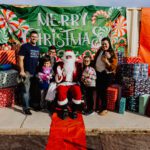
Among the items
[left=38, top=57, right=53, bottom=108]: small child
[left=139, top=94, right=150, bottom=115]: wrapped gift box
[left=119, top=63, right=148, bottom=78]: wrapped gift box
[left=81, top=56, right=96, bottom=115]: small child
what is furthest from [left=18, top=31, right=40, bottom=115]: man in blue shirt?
[left=139, top=94, right=150, bottom=115]: wrapped gift box

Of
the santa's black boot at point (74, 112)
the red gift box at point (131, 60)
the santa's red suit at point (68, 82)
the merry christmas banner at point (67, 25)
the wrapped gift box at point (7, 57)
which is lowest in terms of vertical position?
the santa's black boot at point (74, 112)

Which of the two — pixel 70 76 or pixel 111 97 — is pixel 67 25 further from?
pixel 111 97

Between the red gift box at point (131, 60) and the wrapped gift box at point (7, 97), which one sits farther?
the red gift box at point (131, 60)

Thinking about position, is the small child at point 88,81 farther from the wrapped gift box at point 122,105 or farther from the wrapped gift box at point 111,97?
the wrapped gift box at point 122,105

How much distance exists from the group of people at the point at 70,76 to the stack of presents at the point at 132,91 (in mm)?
327

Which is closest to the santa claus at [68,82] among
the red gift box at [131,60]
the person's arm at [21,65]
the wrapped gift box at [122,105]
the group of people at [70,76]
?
the group of people at [70,76]

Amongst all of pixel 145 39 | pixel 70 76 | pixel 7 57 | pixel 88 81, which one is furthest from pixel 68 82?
pixel 145 39

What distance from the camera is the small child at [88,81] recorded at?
697cm

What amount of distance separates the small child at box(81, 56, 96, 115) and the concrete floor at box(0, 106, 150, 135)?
0.92 ft

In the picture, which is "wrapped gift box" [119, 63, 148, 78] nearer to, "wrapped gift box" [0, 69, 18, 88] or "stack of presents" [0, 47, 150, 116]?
"stack of presents" [0, 47, 150, 116]

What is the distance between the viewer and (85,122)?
6414 millimetres

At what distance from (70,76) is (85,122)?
122 centimetres

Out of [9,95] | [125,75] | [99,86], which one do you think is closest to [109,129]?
[99,86]

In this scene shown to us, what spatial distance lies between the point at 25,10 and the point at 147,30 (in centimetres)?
380
